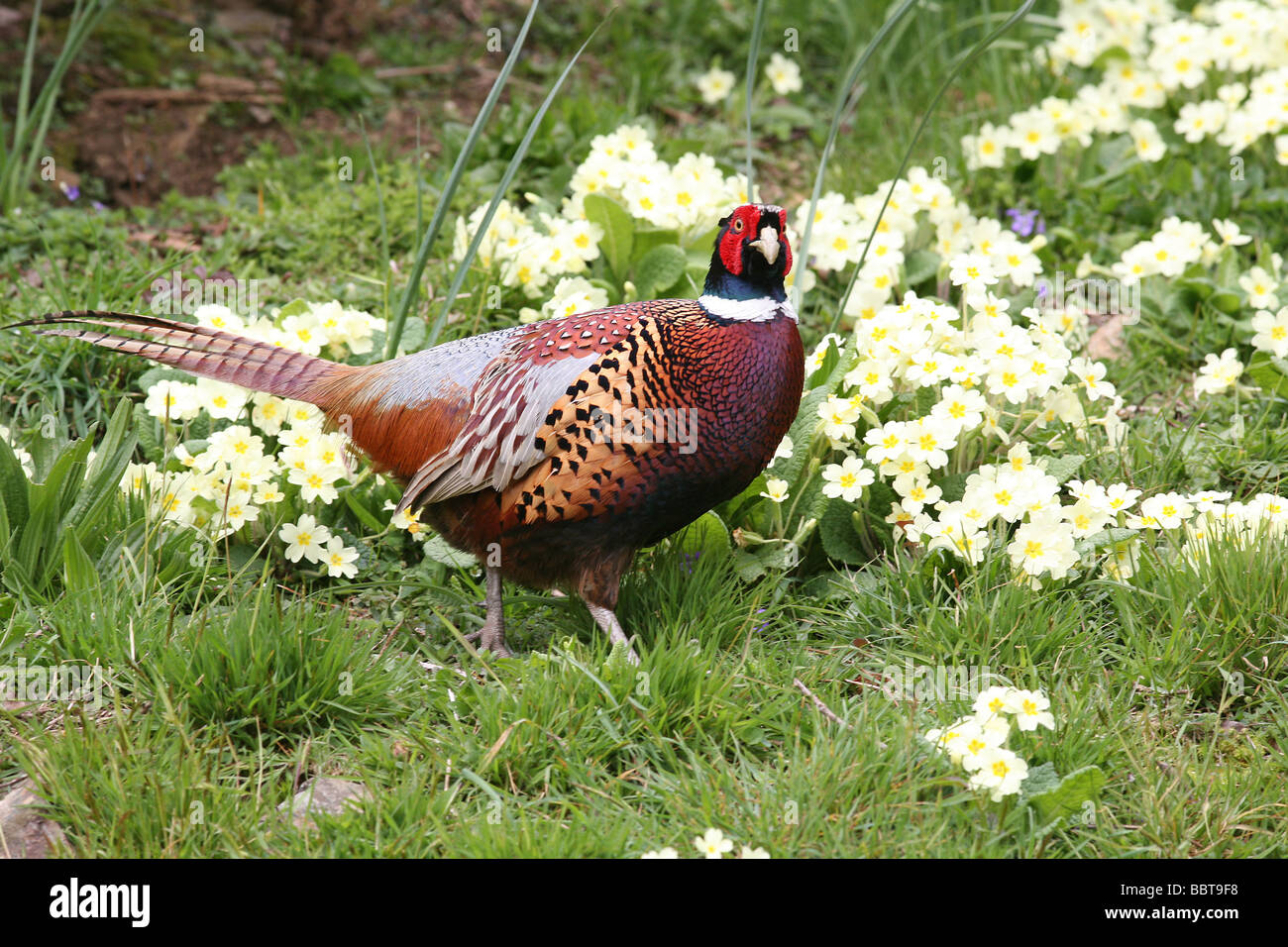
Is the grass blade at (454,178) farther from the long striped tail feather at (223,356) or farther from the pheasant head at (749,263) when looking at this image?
the pheasant head at (749,263)

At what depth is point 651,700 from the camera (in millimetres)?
2918

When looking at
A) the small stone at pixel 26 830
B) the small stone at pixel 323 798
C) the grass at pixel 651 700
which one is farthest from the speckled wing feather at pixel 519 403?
the small stone at pixel 26 830

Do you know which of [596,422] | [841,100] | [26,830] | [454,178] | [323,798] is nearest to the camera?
[26,830]

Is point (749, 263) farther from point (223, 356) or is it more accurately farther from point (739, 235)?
point (223, 356)

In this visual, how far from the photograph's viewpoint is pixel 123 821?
8.54 feet

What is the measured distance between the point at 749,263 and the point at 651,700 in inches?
42.1

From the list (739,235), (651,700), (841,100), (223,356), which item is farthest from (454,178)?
(651,700)

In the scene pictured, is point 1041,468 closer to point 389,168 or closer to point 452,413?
point 452,413

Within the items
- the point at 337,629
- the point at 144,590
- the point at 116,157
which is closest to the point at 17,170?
the point at 116,157

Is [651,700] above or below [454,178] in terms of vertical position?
below

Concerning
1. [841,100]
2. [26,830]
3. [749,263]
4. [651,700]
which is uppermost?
[841,100]

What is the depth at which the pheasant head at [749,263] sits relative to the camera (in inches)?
122
